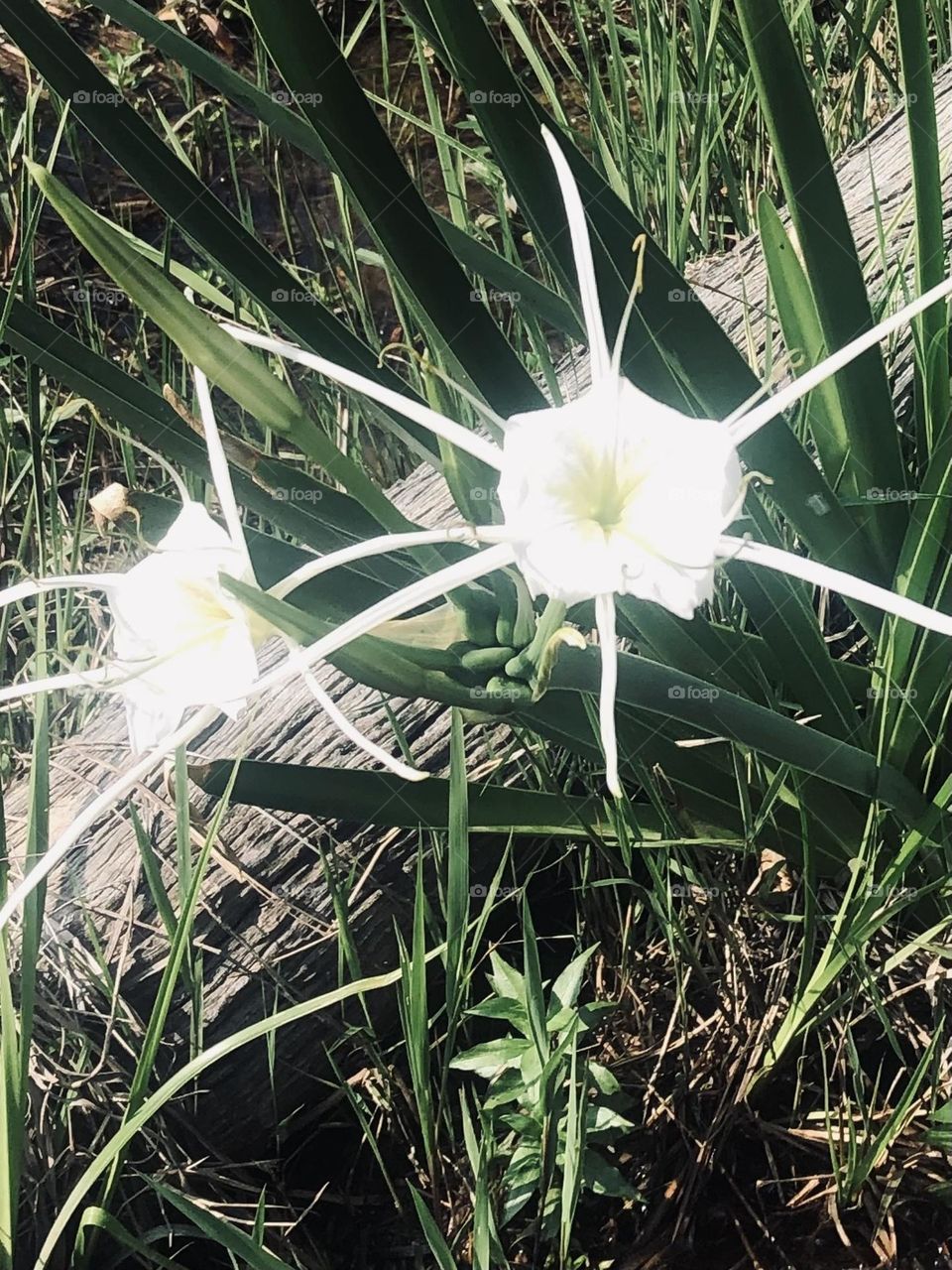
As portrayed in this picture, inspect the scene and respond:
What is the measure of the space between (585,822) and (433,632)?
0.36 meters

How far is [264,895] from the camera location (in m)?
0.88

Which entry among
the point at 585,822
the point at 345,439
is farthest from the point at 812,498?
the point at 345,439

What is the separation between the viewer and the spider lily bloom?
36 centimetres

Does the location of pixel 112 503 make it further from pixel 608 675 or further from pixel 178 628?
pixel 608 675

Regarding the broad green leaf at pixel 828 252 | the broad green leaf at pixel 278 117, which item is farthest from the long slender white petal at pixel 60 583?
the broad green leaf at pixel 828 252

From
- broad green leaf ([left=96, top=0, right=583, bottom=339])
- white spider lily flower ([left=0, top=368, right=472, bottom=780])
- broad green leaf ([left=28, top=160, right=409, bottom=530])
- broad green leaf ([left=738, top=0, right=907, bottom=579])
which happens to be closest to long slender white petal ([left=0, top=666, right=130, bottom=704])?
white spider lily flower ([left=0, top=368, right=472, bottom=780])

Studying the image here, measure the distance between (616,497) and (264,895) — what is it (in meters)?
0.61

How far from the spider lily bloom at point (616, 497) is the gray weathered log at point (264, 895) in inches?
19.3

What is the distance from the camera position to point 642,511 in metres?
0.39

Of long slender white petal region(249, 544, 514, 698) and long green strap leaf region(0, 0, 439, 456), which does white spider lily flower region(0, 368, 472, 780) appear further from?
long green strap leaf region(0, 0, 439, 456)

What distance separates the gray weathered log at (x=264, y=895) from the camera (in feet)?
2.84

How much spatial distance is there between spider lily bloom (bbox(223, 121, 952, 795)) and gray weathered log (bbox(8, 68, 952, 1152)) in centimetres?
49

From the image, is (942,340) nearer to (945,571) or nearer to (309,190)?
(945,571)

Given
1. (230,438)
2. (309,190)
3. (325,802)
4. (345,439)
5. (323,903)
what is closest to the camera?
(230,438)
